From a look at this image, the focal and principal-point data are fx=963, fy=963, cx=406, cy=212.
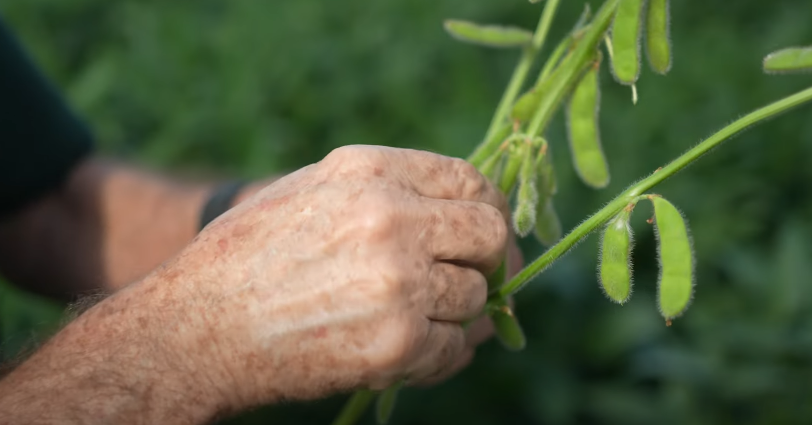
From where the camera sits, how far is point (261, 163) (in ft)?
7.55

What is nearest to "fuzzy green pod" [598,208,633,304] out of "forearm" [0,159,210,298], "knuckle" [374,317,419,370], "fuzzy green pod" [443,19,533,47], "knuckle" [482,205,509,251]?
"knuckle" [482,205,509,251]

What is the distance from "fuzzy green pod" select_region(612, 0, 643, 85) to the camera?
109cm

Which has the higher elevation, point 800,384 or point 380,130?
point 380,130

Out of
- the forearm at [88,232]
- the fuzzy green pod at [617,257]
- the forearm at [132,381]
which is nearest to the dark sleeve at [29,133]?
the forearm at [88,232]

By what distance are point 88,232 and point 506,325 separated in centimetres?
109

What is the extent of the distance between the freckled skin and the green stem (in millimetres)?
57

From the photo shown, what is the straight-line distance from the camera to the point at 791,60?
3.38 feet

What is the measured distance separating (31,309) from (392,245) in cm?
144

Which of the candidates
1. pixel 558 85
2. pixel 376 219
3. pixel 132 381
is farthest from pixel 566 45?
pixel 132 381

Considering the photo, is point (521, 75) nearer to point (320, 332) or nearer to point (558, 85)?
point (558, 85)

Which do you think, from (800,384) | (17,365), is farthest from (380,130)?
(17,365)

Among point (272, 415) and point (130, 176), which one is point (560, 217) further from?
point (130, 176)

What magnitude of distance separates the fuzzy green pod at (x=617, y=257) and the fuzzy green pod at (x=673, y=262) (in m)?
0.03

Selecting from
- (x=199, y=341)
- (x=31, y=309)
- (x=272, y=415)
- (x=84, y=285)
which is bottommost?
(x=272, y=415)
